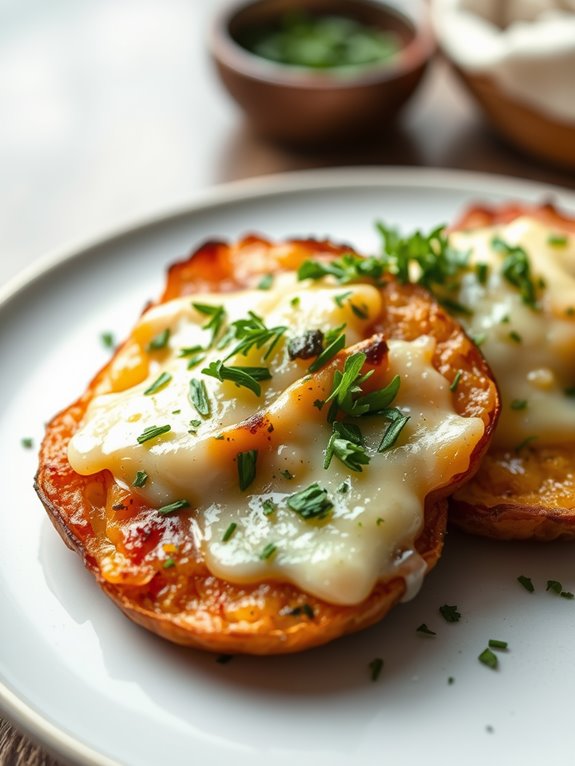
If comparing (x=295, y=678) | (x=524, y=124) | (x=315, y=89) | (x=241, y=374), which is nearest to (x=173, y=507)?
(x=241, y=374)

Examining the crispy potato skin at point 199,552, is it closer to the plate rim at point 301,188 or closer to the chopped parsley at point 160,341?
the chopped parsley at point 160,341

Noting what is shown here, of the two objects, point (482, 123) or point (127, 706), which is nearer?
point (127, 706)

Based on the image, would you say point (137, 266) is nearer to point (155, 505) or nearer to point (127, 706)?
point (155, 505)

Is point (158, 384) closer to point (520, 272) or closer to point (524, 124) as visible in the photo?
point (520, 272)

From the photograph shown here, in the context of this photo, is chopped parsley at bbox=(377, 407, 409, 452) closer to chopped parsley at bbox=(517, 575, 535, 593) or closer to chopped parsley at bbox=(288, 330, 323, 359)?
chopped parsley at bbox=(288, 330, 323, 359)

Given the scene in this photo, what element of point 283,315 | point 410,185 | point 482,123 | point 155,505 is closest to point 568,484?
point 283,315
